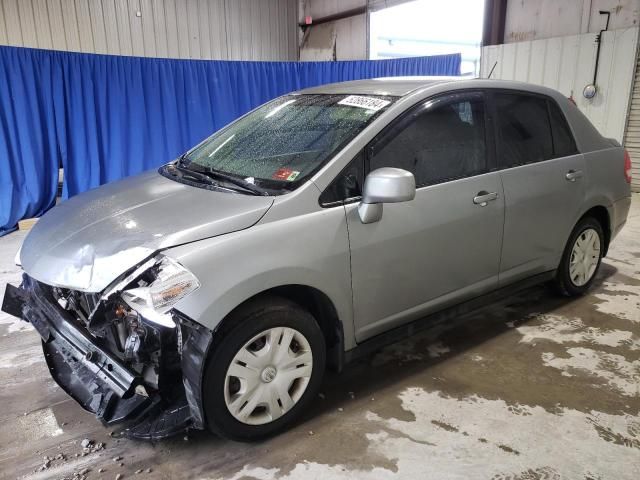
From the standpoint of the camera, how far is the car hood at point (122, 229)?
1.80 meters

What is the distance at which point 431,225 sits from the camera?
2.36 meters

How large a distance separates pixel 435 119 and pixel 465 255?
0.72m

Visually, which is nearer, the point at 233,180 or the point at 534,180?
the point at 233,180

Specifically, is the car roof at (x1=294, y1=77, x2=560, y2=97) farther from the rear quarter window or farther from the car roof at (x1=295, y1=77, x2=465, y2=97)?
the rear quarter window

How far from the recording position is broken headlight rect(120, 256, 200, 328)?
5.61 feet

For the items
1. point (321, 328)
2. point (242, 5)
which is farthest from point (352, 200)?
point (242, 5)

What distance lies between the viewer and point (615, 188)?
3.42 m

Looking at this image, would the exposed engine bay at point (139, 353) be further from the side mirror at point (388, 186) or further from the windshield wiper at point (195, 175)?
the side mirror at point (388, 186)

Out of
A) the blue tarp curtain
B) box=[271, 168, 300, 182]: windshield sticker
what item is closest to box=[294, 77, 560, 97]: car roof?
box=[271, 168, 300, 182]: windshield sticker

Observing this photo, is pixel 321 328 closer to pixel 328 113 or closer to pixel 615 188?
pixel 328 113

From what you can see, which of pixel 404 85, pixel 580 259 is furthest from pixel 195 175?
pixel 580 259

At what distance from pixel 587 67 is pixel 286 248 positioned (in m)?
6.80

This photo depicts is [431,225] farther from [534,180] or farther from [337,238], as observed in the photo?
[534,180]

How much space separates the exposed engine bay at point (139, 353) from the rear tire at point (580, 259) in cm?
260
